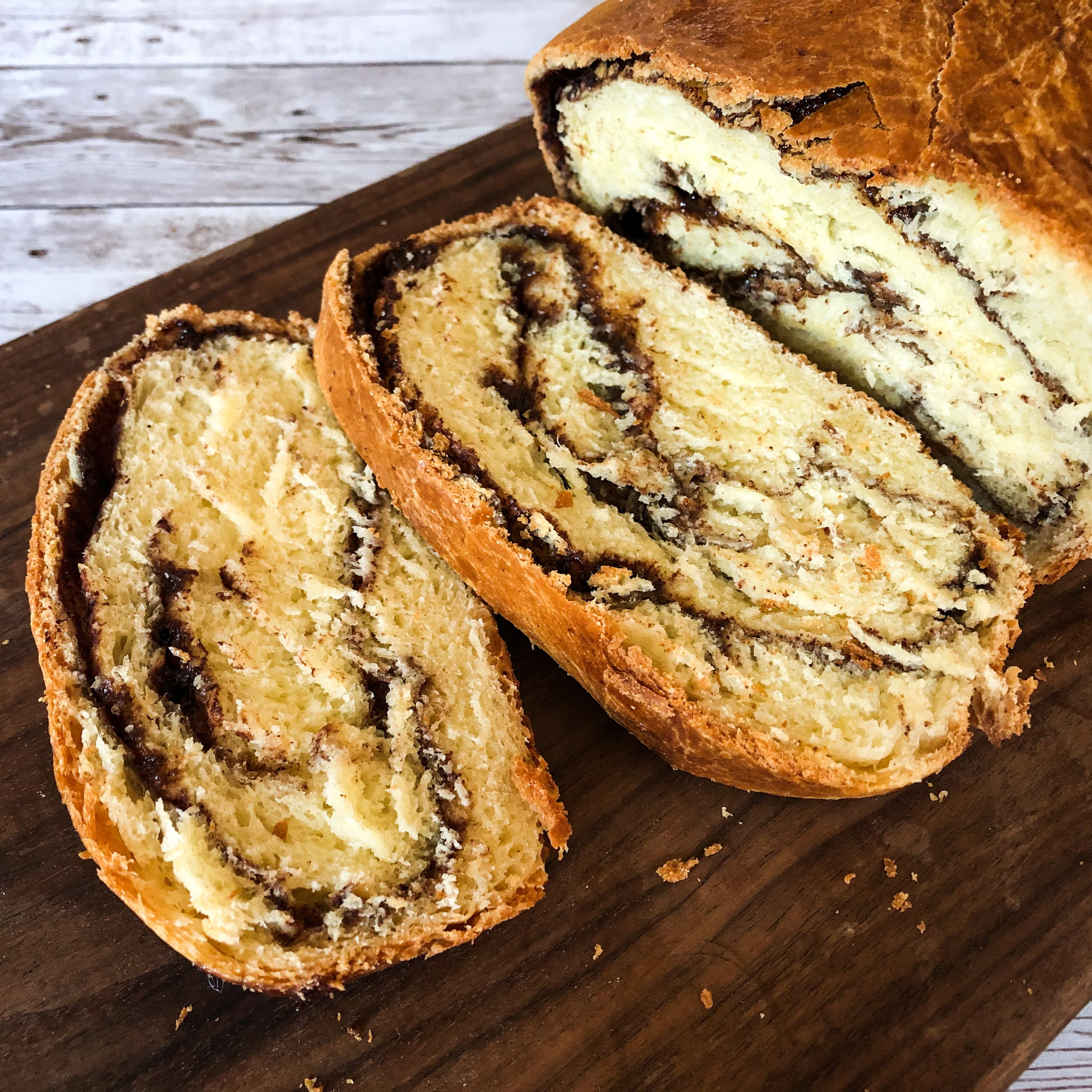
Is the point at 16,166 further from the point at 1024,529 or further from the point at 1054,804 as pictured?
the point at 1054,804

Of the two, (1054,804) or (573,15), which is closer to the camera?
(1054,804)

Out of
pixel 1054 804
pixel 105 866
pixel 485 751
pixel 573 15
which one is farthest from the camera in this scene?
pixel 573 15

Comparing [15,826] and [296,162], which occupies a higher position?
[296,162]

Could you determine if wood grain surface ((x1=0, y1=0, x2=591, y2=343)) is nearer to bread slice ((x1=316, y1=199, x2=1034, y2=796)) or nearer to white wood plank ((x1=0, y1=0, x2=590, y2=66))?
white wood plank ((x1=0, y1=0, x2=590, y2=66))

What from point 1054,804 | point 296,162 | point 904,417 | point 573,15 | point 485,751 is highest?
point 573,15

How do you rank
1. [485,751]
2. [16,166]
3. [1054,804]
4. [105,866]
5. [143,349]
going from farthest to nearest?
[16,166] < [143,349] < [1054,804] < [485,751] < [105,866]

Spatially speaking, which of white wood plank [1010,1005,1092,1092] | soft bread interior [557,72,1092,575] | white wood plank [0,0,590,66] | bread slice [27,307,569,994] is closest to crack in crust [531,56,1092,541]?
soft bread interior [557,72,1092,575]

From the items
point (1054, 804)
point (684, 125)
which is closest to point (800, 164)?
point (684, 125)
